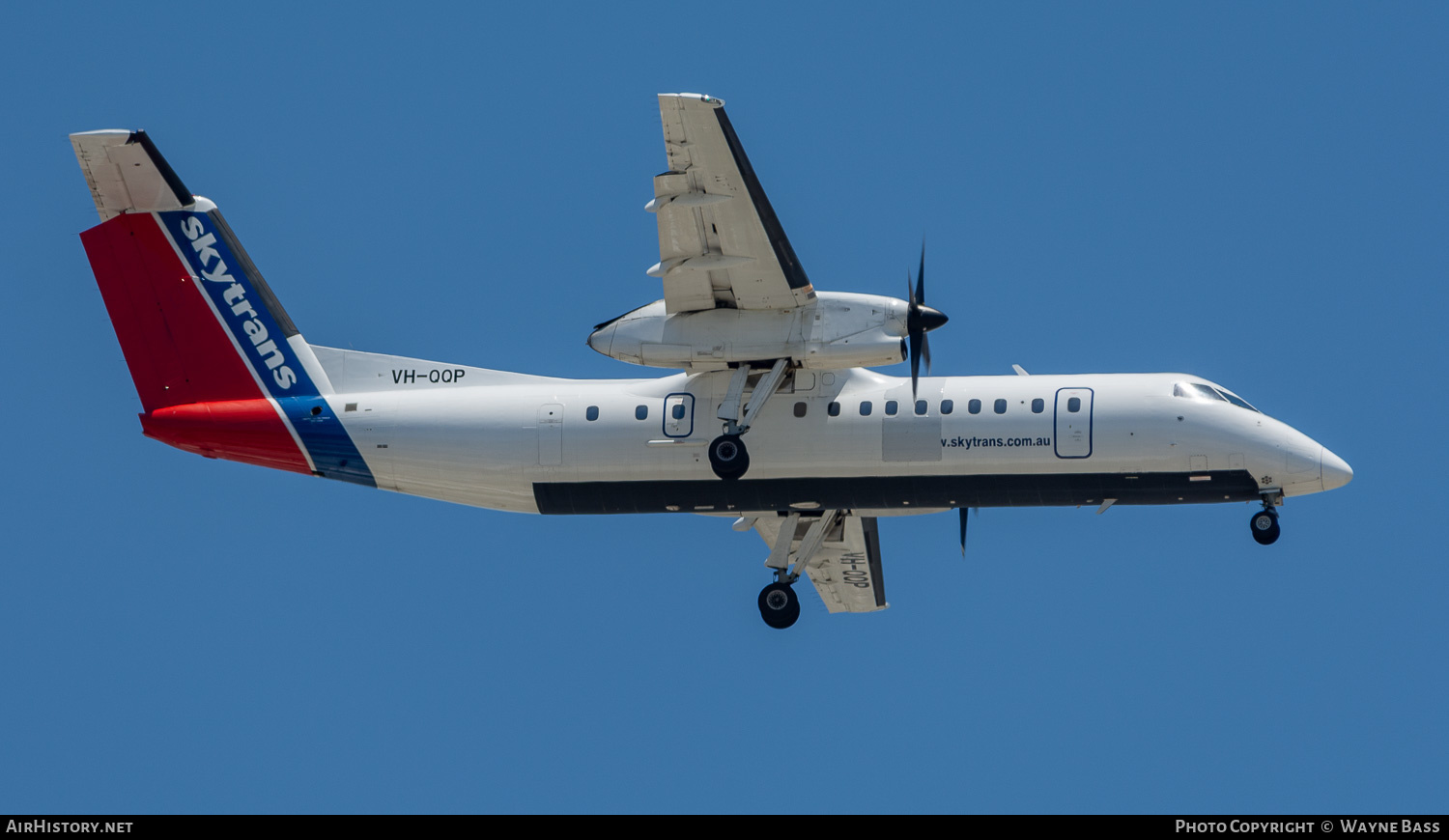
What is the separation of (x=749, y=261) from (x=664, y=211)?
1253 millimetres

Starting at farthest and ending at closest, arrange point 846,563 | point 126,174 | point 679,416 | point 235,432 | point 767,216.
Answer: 1. point 846,563
2. point 126,174
3. point 235,432
4. point 679,416
5. point 767,216

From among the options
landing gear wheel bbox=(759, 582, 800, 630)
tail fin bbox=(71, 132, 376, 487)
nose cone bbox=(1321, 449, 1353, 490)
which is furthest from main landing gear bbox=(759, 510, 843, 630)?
nose cone bbox=(1321, 449, 1353, 490)

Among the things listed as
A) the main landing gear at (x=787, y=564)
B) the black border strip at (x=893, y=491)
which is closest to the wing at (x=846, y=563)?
the main landing gear at (x=787, y=564)

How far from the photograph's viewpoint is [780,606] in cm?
2445

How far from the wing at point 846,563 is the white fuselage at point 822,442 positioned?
7.40 feet

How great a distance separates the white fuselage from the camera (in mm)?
22297

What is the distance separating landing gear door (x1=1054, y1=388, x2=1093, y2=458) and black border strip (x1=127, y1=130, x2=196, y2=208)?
12.3 meters

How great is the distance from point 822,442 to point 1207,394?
4.88 meters

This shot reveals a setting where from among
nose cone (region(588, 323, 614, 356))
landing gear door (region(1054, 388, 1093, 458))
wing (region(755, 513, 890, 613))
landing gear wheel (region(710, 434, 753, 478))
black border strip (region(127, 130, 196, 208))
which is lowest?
wing (region(755, 513, 890, 613))

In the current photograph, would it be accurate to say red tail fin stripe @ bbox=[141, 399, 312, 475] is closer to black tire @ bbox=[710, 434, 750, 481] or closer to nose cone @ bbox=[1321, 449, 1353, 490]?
black tire @ bbox=[710, 434, 750, 481]

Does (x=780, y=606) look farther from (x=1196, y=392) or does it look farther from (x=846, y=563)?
(x=1196, y=392)

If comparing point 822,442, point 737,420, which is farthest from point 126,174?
point 822,442

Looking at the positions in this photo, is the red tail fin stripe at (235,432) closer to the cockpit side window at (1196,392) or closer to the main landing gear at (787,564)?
the main landing gear at (787,564)
